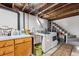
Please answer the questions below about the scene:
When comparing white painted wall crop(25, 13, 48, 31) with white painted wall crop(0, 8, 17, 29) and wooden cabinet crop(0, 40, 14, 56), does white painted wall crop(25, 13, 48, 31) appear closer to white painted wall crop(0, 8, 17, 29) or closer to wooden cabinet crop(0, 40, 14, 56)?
white painted wall crop(0, 8, 17, 29)

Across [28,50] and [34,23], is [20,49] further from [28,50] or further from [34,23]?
[34,23]

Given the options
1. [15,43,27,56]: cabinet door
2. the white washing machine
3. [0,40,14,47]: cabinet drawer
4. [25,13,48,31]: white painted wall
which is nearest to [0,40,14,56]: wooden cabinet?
[0,40,14,47]: cabinet drawer

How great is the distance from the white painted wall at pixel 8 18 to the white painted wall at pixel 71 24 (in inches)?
29.6

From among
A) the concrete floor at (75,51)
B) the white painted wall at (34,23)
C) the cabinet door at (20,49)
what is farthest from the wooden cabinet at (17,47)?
the concrete floor at (75,51)

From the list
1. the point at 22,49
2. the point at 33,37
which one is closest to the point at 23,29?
the point at 33,37

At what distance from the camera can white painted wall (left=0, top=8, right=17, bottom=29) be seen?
1.74m

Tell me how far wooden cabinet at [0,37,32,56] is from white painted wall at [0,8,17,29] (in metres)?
0.29

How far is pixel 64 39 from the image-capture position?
1911 millimetres

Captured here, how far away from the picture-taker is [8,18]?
1.79m

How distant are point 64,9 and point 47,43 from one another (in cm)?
68

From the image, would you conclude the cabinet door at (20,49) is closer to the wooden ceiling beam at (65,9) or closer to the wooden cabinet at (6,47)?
the wooden cabinet at (6,47)

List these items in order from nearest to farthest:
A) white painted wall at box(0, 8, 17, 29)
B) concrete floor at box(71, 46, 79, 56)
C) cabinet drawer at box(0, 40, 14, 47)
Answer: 1. cabinet drawer at box(0, 40, 14, 47)
2. white painted wall at box(0, 8, 17, 29)
3. concrete floor at box(71, 46, 79, 56)

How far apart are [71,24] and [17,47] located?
1036mm

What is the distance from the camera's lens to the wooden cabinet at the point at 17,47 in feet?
5.44
